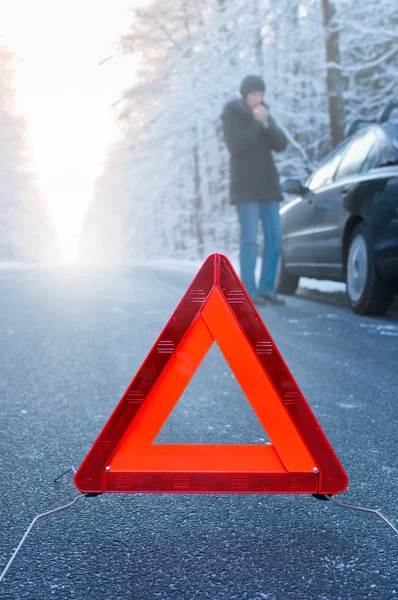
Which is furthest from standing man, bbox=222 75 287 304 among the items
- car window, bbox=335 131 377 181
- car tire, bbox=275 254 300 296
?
car tire, bbox=275 254 300 296

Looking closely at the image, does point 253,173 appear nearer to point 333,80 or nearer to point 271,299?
point 271,299

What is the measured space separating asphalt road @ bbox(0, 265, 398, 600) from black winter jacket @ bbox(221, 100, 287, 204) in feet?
8.79

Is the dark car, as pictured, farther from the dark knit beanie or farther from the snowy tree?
the snowy tree

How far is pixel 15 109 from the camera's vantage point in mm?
42094

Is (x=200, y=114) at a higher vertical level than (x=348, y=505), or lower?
higher

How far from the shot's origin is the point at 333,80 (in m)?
12.8

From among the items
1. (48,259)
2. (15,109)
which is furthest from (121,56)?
(48,259)

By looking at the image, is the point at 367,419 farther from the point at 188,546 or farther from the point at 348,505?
the point at 188,546

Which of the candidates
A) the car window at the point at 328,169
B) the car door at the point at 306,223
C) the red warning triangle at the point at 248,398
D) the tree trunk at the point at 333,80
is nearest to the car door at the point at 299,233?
the car door at the point at 306,223

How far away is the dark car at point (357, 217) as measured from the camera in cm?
555

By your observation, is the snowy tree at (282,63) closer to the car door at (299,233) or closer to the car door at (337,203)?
the car door at (299,233)

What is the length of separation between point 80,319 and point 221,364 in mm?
2720

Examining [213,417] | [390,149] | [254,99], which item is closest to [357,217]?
[390,149]

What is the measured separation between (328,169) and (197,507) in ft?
18.8
